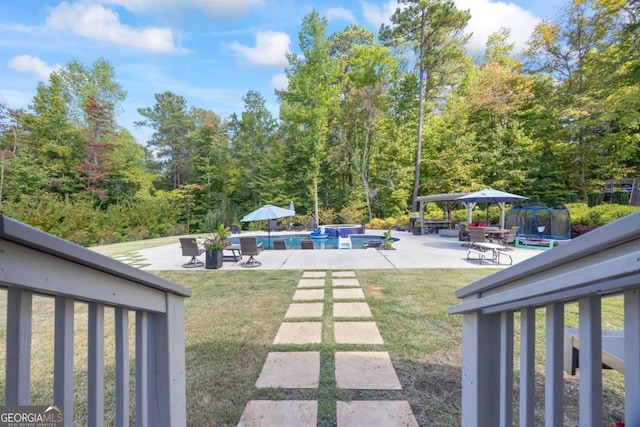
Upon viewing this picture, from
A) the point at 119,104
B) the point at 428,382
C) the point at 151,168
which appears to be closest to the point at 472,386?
the point at 428,382

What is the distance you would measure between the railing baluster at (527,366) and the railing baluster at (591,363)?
0.78 ft

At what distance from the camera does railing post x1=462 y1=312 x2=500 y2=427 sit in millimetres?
1251

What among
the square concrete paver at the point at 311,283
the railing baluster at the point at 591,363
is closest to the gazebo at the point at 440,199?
the square concrete paver at the point at 311,283

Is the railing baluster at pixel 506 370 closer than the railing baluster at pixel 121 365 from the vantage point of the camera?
No

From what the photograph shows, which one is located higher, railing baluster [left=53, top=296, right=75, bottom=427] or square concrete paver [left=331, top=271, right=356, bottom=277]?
railing baluster [left=53, top=296, right=75, bottom=427]

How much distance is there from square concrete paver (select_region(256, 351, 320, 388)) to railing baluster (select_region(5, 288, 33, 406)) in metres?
1.97

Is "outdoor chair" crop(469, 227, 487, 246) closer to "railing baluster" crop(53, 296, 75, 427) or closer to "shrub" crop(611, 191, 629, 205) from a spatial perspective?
"shrub" crop(611, 191, 629, 205)

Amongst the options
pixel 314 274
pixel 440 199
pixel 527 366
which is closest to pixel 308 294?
pixel 314 274

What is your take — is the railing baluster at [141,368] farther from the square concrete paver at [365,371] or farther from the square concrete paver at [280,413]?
the square concrete paver at [365,371]

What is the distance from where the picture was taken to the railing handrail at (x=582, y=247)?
0.55 m

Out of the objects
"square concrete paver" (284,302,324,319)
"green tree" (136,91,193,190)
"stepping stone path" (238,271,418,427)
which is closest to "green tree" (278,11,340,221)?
"green tree" (136,91,193,190)

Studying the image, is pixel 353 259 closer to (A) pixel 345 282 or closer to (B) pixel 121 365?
(A) pixel 345 282

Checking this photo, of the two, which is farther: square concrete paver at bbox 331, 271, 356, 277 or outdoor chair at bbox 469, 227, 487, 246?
outdoor chair at bbox 469, 227, 487, 246

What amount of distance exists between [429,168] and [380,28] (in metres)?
9.57
